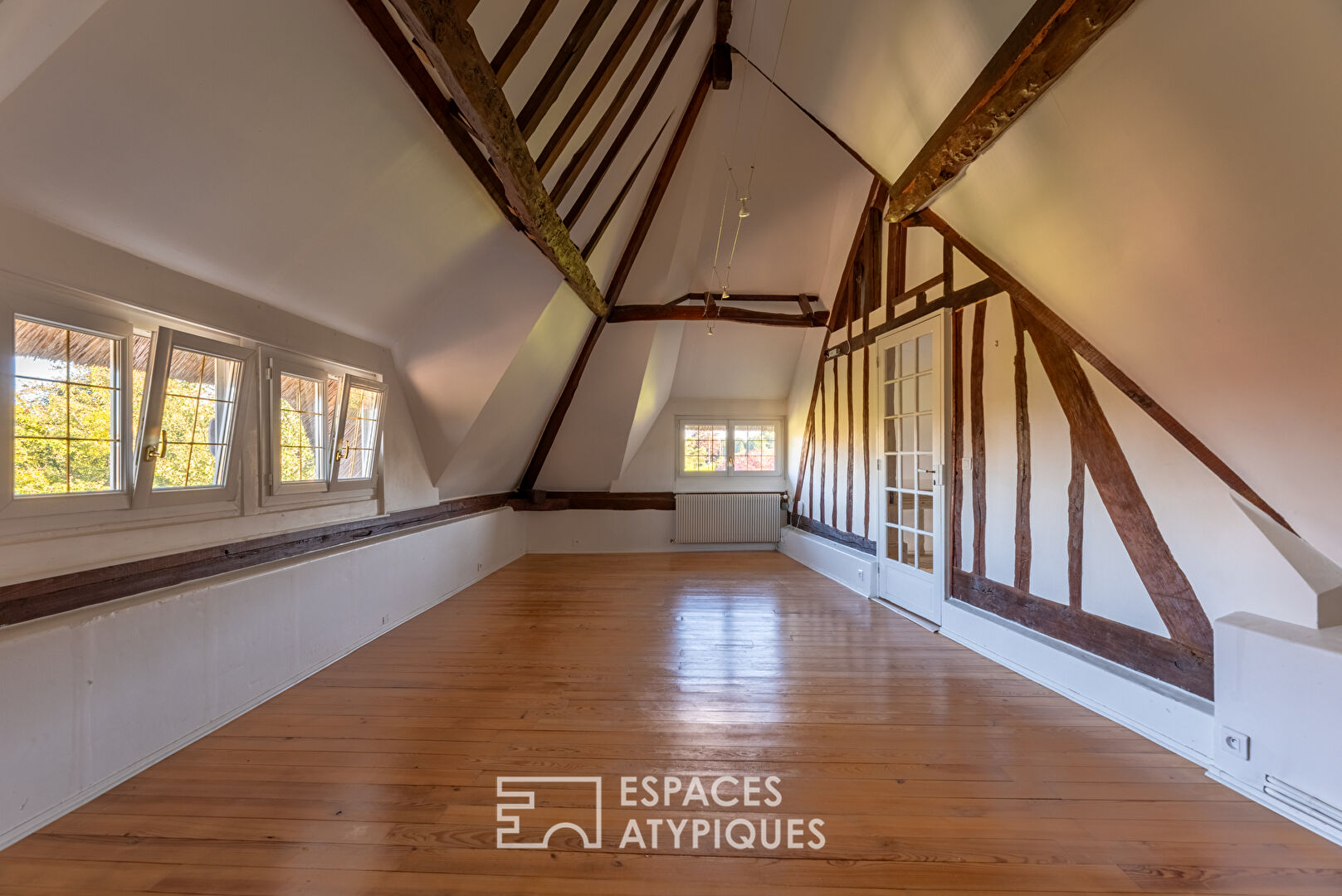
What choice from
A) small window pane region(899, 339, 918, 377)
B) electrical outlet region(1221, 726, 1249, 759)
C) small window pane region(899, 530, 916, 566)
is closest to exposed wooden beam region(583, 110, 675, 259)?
small window pane region(899, 339, 918, 377)

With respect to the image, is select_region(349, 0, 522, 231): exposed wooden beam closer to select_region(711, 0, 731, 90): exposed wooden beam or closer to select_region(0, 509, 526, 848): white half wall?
select_region(711, 0, 731, 90): exposed wooden beam

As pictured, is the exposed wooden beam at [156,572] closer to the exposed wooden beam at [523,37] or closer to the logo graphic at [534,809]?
the logo graphic at [534,809]

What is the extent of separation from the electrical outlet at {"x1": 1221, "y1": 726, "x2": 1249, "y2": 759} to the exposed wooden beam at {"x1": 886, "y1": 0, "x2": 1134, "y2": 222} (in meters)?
2.73

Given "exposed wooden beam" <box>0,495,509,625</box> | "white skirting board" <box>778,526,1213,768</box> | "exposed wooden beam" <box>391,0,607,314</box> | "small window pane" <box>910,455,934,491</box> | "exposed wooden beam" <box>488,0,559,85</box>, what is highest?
"exposed wooden beam" <box>488,0,559,85</box>

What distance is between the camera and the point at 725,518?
7633 mm

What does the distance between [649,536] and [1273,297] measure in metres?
6.57

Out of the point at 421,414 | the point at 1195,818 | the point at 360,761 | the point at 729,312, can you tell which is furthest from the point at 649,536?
the point at 1195,818

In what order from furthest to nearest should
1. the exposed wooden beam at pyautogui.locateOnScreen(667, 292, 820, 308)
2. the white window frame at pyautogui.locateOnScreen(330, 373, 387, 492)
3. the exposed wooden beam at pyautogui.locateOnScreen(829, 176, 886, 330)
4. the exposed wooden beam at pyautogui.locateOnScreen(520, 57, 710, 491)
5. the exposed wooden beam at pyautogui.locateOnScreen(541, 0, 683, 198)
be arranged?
1. the exposed wooden beam at pyautogui.locateOnScreen(667, 292, 820, 308)
2. the exposed wooden beam at pyautogui.locateOnScreen(829, 176, 886, 330)
3. the exposed wooden beam at pyautogui.locateOnScreen(520, 57, 710, 491)
4. the white window frame at pyautogui.locateOnScreen(330, 373, 387, 492)
5. the exposed wooden beam at pyautogui.locateOnScreen(541, 0, 683, 198)

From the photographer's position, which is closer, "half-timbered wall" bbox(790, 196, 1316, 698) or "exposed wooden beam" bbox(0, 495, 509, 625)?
"exposed wooden beam" bbox(0, 495, 509, 625)

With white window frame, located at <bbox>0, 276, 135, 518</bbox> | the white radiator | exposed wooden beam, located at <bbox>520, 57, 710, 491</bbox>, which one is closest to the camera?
white window frame, located at <bbox>0, 276, 135, 518</bbox>

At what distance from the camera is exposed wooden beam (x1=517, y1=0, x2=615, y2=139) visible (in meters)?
2.74

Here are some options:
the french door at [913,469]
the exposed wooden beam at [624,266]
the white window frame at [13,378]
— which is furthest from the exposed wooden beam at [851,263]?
the white window frame at [13,378]

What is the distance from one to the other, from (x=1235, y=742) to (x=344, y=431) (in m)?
5.09

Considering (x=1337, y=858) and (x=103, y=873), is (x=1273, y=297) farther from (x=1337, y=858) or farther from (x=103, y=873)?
(x=103, y=873)
